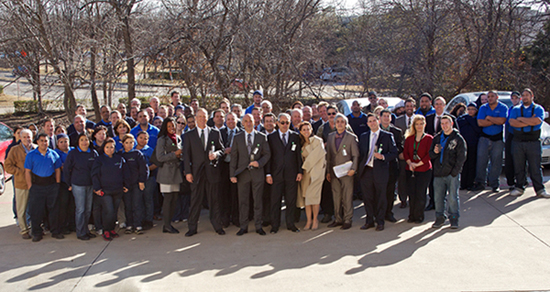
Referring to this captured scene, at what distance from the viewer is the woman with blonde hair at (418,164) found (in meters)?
7.11

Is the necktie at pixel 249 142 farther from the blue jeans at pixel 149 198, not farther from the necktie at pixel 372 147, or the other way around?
the necktie at pixel 372 147

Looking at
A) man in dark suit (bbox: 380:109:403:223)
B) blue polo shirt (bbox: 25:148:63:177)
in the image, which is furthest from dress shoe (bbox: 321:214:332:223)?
blue polo shirt (bbox: 25:148:63:177)

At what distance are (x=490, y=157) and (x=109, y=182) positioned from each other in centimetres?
720

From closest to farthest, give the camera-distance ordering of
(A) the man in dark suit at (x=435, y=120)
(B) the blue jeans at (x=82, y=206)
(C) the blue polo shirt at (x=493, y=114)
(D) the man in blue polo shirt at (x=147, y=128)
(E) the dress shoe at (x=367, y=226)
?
(B) the blue jeans at (x=82, y=206), (E) the dress shoe at (x=367, y=226), (D) the man in blue polo shirt at (x=147, y=128), (A) the man in dark suit at (x=435, y=120), (C) the blue polo shirt at (x=493, y=114)

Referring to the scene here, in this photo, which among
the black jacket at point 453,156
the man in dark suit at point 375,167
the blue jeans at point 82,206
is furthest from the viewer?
the man in dark suit at point 375,167

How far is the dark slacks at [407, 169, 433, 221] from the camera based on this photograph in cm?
715

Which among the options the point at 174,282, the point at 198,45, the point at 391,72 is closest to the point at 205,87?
the point at 198,45

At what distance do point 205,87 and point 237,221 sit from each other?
844 cm

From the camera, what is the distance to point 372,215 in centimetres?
711

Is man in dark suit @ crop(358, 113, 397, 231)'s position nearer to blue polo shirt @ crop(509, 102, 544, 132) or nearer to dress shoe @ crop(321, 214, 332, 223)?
dress shoe @ crop(321, 214, 332, 223)

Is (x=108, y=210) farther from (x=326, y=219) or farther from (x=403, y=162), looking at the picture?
(x=403, y=162)

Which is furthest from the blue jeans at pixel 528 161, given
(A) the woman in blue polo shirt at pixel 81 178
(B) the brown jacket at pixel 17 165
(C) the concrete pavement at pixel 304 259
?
(B) the brown jacket at pixel 17 165

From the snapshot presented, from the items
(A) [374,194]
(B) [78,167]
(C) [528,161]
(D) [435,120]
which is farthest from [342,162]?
(B) [78,167]

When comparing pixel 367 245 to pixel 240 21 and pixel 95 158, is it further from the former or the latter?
pixel 240 21
